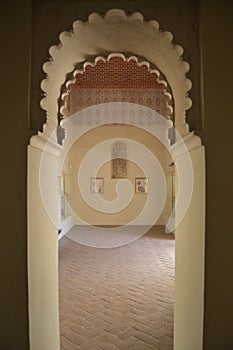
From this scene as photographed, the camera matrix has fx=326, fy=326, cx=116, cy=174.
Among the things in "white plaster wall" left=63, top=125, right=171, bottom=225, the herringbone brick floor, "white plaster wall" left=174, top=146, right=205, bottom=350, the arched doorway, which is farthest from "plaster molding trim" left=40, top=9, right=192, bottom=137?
"white plaster wall" left=63, top=125, right=171, bottom=225

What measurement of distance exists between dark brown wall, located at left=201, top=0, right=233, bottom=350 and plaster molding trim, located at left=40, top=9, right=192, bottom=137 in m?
0.20

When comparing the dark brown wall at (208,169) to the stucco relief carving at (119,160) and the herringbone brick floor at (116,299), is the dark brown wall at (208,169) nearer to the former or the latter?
the herringbone brick floor at (116,299)

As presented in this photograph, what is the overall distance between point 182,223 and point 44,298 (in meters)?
1.33

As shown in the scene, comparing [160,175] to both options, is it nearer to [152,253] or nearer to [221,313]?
[152,253]

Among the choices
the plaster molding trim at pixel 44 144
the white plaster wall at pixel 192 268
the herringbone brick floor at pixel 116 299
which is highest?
the plaster molding trim at pixel 44 144

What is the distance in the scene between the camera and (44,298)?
105 inches

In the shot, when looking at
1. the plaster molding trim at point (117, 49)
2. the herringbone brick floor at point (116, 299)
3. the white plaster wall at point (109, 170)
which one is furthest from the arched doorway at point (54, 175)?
the white plaster wall at point (109, 170)

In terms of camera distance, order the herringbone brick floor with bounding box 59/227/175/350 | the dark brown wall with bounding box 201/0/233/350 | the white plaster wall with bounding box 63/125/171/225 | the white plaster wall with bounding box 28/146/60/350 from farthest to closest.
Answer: the white plaster wall with bounding box 63/125/171/225, the herringbone brick floor with bounding box 59/227/175/350, the white plaster wall with bounding box 28/146/60/350, the dark brown wall with bounding box 201/0/233/350

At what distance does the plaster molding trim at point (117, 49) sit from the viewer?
2.40 meters

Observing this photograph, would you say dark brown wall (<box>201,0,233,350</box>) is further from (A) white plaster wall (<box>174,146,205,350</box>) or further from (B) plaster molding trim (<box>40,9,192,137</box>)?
(B) plaster molding trim (<box>40,9,192,137</box>)

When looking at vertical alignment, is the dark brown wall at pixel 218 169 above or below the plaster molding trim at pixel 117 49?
below

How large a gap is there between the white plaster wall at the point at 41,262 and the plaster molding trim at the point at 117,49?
20.2 inches

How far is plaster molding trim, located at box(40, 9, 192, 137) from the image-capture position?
94.4 inches

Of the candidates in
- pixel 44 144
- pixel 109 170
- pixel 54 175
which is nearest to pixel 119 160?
pixel 109 170
